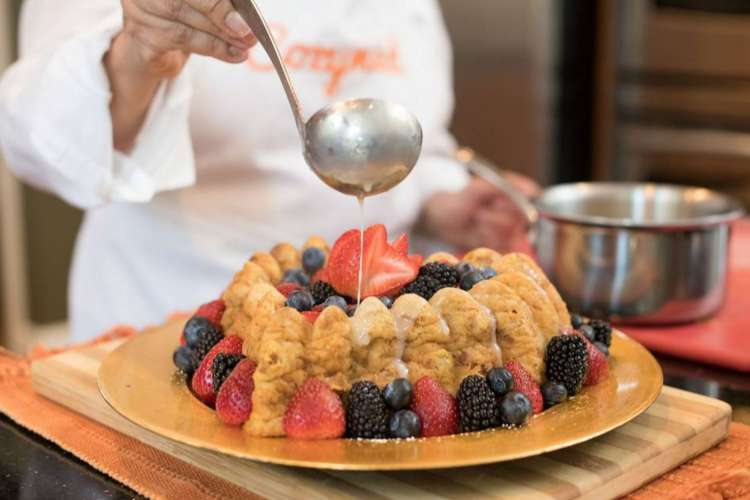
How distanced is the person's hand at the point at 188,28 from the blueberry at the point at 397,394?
0.43m

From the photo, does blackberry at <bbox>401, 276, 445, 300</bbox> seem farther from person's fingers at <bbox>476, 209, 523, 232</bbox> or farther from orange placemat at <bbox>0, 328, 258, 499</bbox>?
person's fingers at <bbox>476, 209, 523, 232</bbox>

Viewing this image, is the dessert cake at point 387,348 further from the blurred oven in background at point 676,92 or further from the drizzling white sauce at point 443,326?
the blurred oven in background at point 676,92

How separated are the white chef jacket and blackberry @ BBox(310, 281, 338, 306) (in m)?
0.43

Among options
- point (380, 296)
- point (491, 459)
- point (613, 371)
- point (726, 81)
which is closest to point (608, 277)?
point (613, 371)

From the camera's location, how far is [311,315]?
3.64 ft

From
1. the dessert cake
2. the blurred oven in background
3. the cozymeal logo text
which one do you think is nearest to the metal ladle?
the dessert cake

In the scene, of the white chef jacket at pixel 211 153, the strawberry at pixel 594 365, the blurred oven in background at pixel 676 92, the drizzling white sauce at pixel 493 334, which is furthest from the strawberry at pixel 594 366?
the blurred oven in background at pixel 676 92

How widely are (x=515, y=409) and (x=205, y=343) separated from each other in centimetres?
36

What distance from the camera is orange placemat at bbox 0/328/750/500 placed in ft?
3.43

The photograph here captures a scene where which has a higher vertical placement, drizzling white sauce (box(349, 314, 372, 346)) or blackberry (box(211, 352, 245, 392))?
drizzling white sauce (box(349, 314, 372, 346))

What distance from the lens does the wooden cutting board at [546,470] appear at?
990mm

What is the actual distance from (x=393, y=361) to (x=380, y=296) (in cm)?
11

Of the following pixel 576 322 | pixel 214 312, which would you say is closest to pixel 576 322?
pixel 576 322

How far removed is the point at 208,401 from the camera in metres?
1.12
